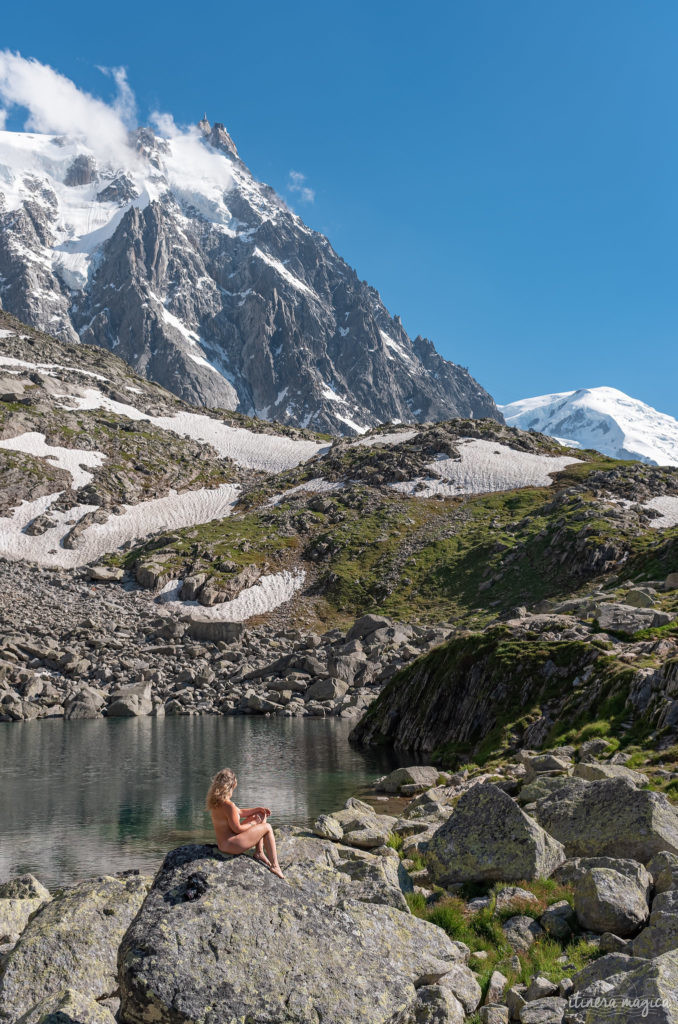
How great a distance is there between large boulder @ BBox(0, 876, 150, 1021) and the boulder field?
1.0 inches

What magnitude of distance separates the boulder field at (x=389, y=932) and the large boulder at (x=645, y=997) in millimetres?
22

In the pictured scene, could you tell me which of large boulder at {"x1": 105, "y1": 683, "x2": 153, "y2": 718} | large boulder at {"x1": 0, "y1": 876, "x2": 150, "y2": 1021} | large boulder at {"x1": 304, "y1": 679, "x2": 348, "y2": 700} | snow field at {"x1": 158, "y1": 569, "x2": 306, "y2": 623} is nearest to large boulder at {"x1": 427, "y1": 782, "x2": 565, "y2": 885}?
large boulder at {"x1": 0, "y1": 876, "x2": 150, "y2": 1021}

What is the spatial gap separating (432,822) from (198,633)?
83627 millimetres

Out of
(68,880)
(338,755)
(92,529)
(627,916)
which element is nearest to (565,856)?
(627,916)

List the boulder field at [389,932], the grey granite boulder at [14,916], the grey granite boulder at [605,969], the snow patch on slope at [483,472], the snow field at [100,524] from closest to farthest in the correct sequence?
the boulder field at [389,932] → the grey granite boulder at [605,969] → the grey granite boulder at [14,916] → the snow field at [100,524] → the snow patch on slope at [483,472]

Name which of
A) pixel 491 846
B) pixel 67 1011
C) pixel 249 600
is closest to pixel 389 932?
pixel 67 1011

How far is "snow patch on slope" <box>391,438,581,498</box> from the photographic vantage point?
156 m

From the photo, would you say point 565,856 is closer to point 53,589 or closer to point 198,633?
point 198,633

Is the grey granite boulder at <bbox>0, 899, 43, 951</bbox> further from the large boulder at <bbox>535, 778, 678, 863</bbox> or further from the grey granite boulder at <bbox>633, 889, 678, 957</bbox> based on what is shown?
the grey granite boulder at <bbox>633, 889, 678, 957</bbox>

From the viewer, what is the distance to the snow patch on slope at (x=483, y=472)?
511 ft

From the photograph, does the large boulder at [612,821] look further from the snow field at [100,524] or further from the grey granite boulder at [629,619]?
the snow field at [100,524]

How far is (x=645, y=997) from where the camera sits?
710cm

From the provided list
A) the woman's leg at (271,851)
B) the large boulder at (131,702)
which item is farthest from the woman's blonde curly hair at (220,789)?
the large boulder at (131,702)

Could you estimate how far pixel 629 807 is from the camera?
14648 millimetres
